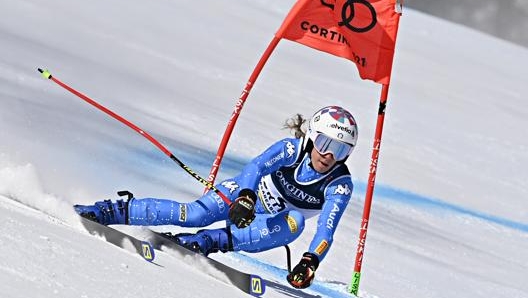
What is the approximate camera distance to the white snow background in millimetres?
4980

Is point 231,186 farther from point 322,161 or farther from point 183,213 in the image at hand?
point 322,161

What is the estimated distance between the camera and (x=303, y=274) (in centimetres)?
555

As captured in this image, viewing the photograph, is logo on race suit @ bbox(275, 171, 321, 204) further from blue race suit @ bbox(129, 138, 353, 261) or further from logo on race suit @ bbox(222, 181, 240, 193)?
logo on race suit @ bbox(222, 181, 240, 193)

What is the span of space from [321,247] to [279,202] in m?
0.49

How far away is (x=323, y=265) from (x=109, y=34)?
11909mm

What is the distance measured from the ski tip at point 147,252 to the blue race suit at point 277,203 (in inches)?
28.1

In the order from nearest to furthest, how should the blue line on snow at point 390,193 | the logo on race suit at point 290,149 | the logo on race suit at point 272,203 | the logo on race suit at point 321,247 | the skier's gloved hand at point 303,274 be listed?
the skier's gloved hand at point 303,274 < the logo on race suit at point 321,247 < the logo on race suit at point 290,149 < the logo on race suit at point 272,203 < the blue line on snow at point 390,193

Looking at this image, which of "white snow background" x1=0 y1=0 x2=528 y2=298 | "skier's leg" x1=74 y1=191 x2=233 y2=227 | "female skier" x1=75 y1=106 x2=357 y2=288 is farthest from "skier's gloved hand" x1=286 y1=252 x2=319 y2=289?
"skier's leg" x1=74 y1=191 x2=233 y2=227

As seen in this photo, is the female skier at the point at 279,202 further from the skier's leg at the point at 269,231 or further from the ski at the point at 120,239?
the ski at the point at 120,239

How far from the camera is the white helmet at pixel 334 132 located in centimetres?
585

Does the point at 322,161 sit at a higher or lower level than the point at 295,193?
higher

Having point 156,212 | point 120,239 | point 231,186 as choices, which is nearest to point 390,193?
point 231,186

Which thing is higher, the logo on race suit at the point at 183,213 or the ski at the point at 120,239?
the logo on race suit at the point at 183,213

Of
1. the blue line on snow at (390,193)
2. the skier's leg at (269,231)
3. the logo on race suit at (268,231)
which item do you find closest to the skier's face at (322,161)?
the skier's leg at (269,231)
